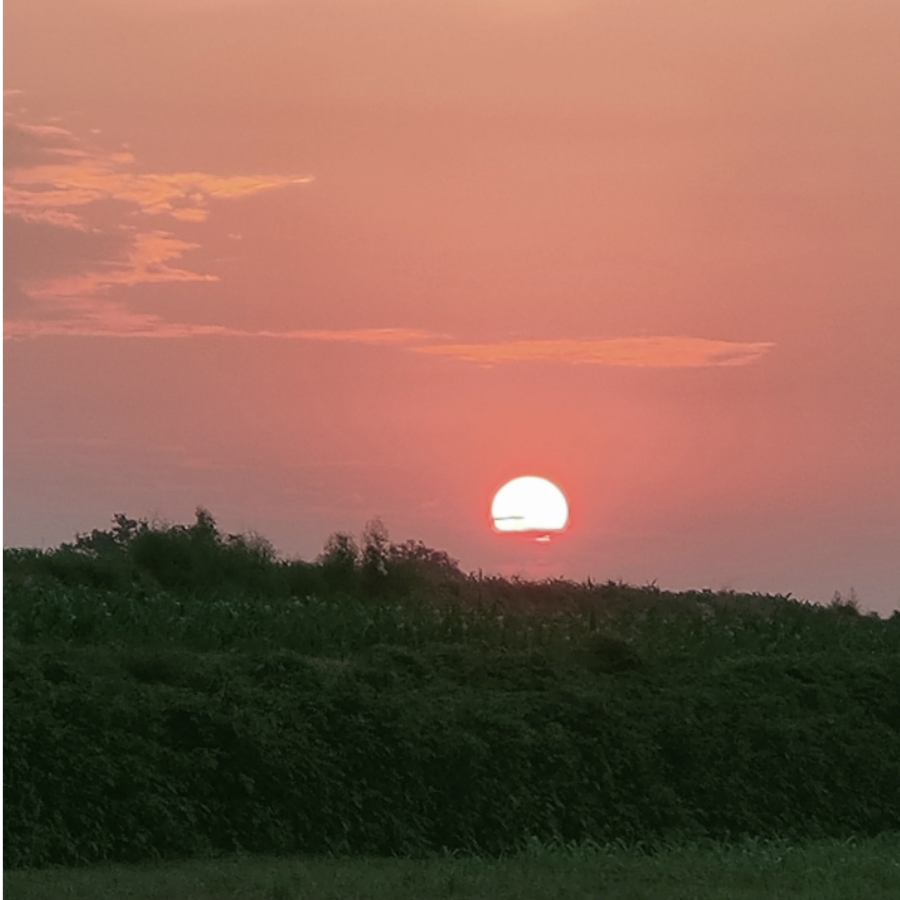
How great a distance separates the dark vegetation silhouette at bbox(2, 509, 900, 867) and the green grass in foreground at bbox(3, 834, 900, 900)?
59cm

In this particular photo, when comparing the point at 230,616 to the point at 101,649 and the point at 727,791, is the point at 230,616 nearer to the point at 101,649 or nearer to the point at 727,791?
the point at 101,649

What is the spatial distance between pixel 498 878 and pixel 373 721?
2.39m

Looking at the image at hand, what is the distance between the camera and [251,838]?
12.9 meters

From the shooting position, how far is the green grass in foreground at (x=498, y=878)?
11102mm

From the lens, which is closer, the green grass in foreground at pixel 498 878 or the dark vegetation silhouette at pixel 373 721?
the green grass in foreground at pixel 498 878

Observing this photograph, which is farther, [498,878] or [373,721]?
[373,721]

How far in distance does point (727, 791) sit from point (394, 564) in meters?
8.15

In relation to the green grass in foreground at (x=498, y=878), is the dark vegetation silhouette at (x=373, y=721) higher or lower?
higher

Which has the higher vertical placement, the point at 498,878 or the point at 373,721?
the point at 373,721

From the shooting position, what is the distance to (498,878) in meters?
12.0

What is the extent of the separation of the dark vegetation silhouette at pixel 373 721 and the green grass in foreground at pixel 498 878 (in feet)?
1.92

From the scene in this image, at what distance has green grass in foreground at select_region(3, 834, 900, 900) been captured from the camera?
11102mm

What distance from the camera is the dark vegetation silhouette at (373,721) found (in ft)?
40.2

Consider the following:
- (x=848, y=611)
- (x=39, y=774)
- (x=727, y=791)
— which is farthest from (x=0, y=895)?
(x=848, y=611)
